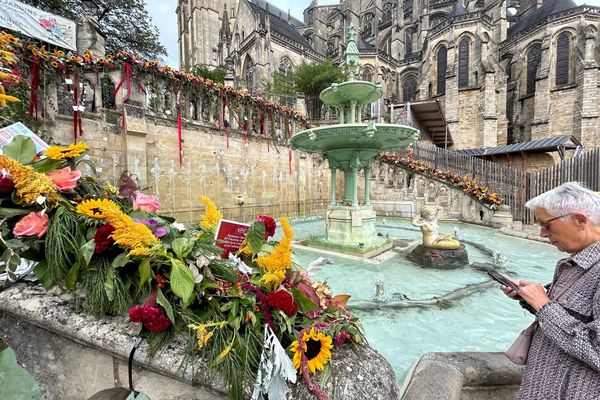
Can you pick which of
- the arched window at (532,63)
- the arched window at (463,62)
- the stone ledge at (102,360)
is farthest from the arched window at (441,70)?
the stone ledge at (102,360)

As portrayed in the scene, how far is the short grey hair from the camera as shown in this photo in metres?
1.25

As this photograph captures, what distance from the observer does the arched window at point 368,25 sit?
40.4 metres

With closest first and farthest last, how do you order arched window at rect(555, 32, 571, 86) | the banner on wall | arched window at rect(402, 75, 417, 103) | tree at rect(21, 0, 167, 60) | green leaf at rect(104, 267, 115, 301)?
green leaf at rect(104, 267, 115, 301), the banner on wall, tree at rect(21, 0, 167, 60), arched window at rect(555, 32, 571, 86), arched window at rect(402, 75, 417, 103)

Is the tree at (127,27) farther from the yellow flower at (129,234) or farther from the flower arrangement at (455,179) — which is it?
the yellow flower at (129,234)

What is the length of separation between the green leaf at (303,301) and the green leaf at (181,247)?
0.53 metres

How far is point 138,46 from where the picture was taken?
18766 mm

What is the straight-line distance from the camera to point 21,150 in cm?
143

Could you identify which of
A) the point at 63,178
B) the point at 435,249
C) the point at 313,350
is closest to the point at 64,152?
the point at 63,178

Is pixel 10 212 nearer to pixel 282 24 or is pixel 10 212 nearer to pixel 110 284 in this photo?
pixel 110 284

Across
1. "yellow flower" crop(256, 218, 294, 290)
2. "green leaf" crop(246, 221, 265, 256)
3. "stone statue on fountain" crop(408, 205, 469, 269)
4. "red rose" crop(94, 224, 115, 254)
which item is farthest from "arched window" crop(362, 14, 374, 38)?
"red rose" crop(94, 224, 115, 254)

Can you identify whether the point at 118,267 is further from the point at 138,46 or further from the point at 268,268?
the point at 138,46

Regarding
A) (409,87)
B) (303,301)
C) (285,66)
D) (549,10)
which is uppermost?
(549,10)

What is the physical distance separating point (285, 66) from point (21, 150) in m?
30.4

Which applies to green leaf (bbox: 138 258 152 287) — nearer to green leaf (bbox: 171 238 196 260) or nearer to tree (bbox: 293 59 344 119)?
green leaf (bbox: 171 238 196 260)
